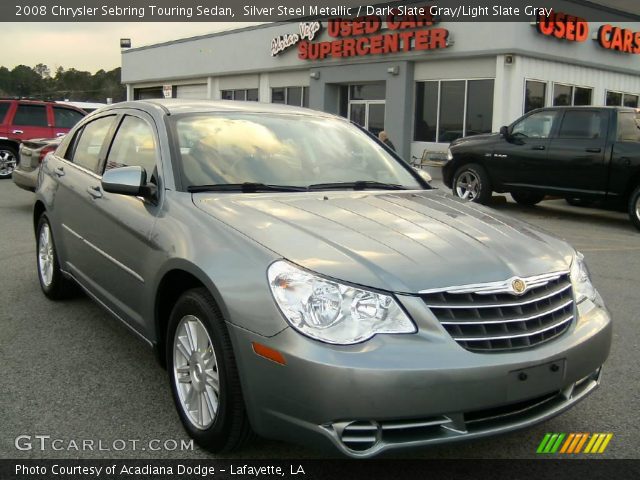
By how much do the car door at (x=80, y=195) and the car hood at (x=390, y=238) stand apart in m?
1.35

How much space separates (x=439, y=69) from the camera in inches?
813

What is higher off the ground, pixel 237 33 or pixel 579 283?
pixel 237 33

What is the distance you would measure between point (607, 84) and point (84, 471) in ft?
75.3

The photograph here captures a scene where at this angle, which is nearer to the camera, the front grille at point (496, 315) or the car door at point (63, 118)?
the front grille at point (496, 315)

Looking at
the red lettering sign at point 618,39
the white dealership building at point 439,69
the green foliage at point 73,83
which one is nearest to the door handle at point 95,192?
the white dealership building at point 439,69

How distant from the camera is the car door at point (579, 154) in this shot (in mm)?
10680

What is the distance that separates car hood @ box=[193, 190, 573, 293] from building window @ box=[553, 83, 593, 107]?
1851 cm

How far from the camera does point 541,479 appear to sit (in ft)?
9.36

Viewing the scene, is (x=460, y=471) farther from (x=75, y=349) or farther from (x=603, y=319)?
(x=75, y=349)

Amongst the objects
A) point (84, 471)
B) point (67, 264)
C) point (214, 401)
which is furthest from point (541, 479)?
point (67, 264)

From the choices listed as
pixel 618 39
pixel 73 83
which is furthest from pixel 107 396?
pixel 73 83

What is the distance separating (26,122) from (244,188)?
1442 cm

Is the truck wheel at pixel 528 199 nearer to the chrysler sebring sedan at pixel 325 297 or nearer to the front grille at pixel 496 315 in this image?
the chrysler sebring sedan at pixel 325 297

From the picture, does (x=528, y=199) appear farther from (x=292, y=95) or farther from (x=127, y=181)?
(x=292, y=95)
